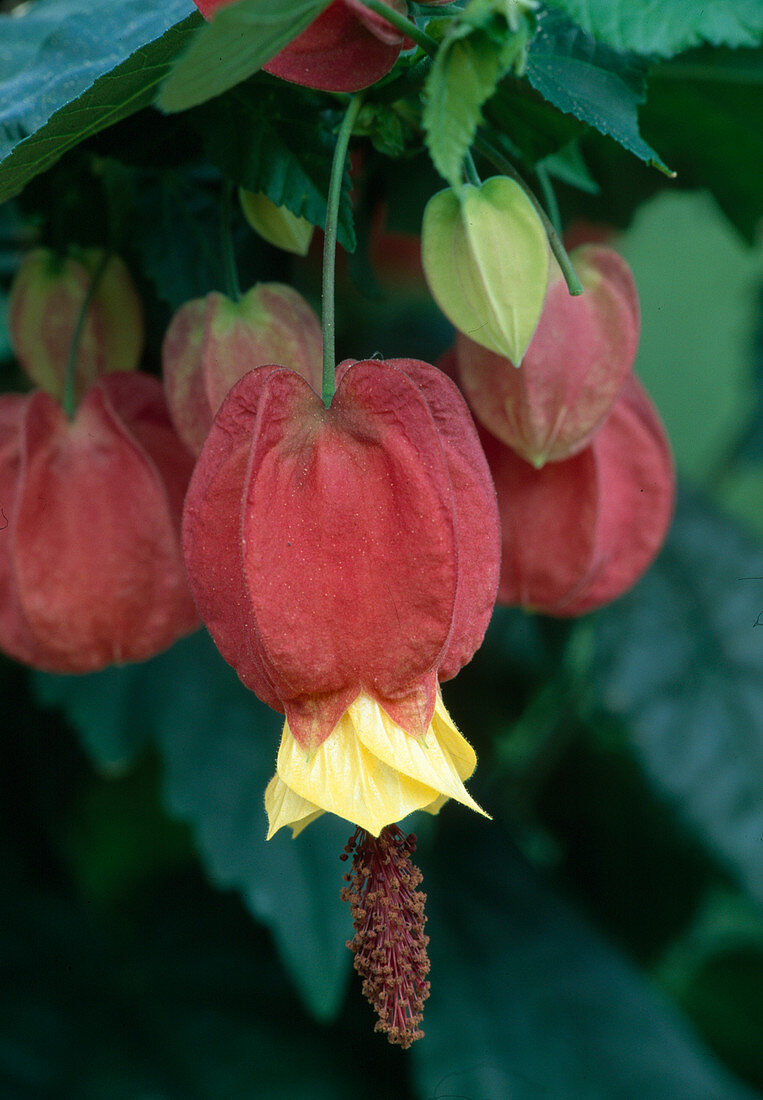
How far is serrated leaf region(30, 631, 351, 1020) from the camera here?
26.5 inches

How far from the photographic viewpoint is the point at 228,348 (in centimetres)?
43

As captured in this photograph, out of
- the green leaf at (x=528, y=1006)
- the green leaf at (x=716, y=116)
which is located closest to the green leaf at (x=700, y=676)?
the green leaf at (x=528, y=1006)

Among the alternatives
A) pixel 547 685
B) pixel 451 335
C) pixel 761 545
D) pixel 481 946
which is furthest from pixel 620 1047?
pixel 451 335

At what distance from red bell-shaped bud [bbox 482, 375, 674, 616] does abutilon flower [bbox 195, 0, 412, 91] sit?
0.64 feet

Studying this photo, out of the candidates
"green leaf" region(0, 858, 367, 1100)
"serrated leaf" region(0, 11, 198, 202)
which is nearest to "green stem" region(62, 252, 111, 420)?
"serrated leaf" region(0, 11, 198, 202)

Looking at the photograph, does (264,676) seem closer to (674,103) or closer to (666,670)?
(674,103)

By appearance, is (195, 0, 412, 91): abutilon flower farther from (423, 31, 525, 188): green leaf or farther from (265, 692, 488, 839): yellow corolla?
(265, 692, 488, 839): yellow corolla

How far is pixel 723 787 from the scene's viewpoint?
32.2 inches

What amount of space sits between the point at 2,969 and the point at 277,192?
71 cm

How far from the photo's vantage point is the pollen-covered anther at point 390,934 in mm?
395

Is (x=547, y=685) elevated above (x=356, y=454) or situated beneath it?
situated beneath

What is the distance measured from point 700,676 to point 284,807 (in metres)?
0.60

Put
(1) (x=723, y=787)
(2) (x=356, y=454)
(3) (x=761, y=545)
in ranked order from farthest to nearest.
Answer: (3) (x=761, y=545)
(1) (x=723, y=787)
(2) (x=356, y=454)

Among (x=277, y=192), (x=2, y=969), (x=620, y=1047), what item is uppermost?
(x=277, y=192)
